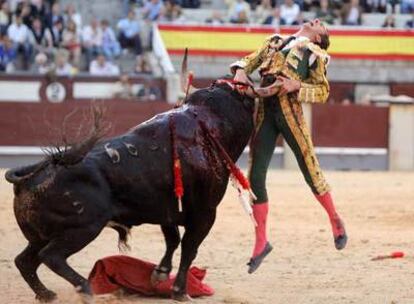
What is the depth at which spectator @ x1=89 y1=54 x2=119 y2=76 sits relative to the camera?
15.8 m

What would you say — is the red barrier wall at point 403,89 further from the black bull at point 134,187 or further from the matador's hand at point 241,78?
the black bull at point 134,187

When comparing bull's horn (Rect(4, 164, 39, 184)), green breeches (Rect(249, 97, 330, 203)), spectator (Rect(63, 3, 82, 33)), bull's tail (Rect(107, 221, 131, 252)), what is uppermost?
bull's horn (Rect(4, 164, 39, 184))

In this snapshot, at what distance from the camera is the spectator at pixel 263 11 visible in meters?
17.5

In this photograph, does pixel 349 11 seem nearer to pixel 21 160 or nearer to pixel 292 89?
pixel 21 160

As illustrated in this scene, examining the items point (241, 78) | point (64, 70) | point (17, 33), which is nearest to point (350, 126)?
point (64, 70)

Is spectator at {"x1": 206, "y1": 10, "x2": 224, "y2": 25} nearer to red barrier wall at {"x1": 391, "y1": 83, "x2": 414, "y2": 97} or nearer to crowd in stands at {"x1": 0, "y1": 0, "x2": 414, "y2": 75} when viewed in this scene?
crowd in stands at {"x1": 0, "y1": 0, "x2": 414, "y2": 75}

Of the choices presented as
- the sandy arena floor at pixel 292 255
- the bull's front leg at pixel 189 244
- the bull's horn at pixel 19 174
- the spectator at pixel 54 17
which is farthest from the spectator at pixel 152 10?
the bull's horn at pixel 19 174

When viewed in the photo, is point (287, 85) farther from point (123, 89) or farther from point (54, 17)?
point (54, 17)

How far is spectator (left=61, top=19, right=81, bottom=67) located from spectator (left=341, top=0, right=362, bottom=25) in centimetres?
460

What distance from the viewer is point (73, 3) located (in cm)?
1756

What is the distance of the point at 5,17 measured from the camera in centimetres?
1579

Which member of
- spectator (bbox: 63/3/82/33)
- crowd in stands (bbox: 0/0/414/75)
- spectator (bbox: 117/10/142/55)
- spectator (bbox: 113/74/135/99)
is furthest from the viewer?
spectator (bbox: 117/10/142/55)

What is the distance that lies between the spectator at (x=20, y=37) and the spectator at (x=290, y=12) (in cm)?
412

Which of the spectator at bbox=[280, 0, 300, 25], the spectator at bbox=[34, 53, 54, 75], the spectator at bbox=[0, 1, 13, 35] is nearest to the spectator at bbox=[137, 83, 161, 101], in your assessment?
the spectator at bbox=[34, 53, 54, 75]
